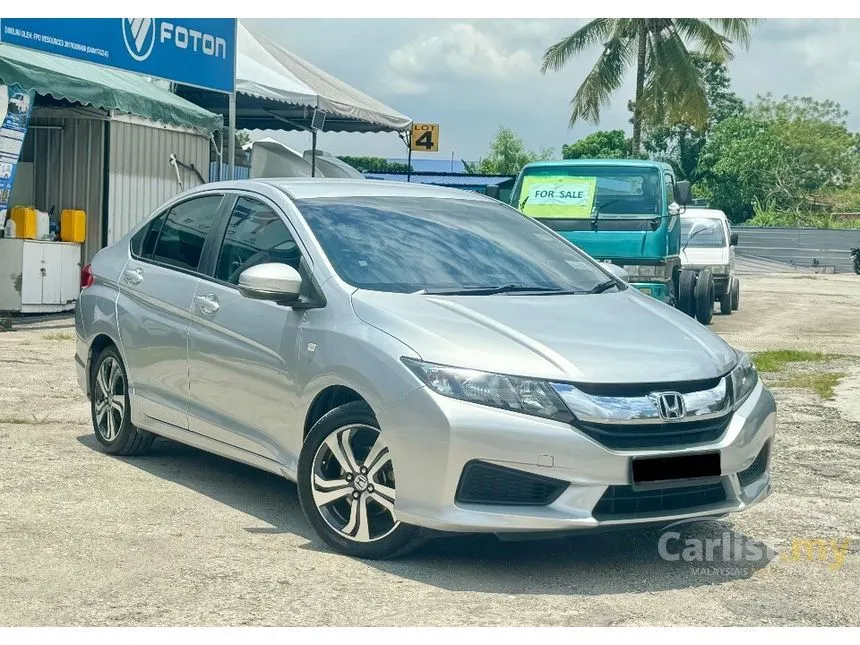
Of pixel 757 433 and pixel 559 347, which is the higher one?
pixel 559 347

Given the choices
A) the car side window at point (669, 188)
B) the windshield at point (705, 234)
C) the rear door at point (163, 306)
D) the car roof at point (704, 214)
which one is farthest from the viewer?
the car roof at point (704, 214)

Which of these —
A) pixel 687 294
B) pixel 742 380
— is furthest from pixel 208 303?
pixel 687 294

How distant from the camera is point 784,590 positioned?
189 inches

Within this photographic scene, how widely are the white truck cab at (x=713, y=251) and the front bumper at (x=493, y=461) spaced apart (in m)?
15.6

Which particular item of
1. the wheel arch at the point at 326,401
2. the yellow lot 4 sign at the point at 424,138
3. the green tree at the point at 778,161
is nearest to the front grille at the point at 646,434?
the wheel arch at the point at 326,401

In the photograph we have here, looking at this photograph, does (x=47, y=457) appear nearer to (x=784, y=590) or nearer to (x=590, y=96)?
(x=784, y=590)

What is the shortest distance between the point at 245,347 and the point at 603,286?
1689mm

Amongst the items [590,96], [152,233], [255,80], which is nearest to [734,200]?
[590,96]

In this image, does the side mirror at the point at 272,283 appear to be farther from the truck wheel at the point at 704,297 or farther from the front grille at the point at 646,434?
the truck wheel at the point at 704,297

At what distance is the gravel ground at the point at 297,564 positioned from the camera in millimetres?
4402

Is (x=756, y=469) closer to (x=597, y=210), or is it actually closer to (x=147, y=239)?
(x=147, y=239)

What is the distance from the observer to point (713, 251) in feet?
71.1

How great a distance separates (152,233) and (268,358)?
1.74m

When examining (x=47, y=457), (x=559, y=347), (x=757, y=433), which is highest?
(x=559, y=347)
